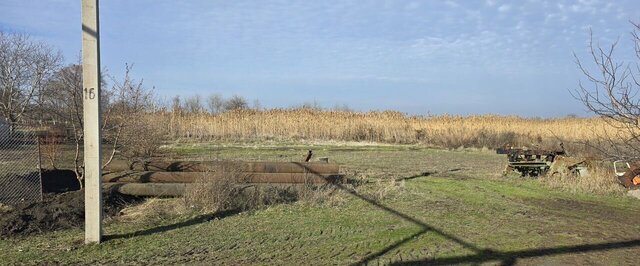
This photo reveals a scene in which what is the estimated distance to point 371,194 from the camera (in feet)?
37.4

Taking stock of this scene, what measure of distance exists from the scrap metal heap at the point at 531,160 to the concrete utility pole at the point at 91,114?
12282 millimetres

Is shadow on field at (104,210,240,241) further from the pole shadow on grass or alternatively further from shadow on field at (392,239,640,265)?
shadow on field at (392,239,640,265)

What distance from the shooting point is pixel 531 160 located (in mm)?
16031

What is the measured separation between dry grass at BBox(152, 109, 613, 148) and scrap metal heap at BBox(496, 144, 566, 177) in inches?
682

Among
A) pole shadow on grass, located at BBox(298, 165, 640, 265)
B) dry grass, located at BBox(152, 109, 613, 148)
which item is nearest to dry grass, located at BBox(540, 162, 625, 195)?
pole shadow on grass, located at BBox(298, 165, 640, 265)

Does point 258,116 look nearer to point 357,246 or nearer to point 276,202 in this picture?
point 276,202

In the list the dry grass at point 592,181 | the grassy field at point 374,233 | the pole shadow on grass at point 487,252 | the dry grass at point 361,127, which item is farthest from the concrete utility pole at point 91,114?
the dry grass at point 361,127

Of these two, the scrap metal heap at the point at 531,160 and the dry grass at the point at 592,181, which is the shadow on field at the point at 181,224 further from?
the scrap metal heap at the point at 531,160

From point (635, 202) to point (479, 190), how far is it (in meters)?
3.24

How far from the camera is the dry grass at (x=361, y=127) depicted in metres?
34.6

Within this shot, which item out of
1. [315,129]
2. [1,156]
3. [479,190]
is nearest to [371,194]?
[479,190]

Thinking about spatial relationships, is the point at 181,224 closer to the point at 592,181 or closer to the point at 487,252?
the point at 487,252

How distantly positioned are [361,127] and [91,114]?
3189cm

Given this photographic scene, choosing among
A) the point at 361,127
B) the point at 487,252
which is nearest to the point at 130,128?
the point at 487,252
